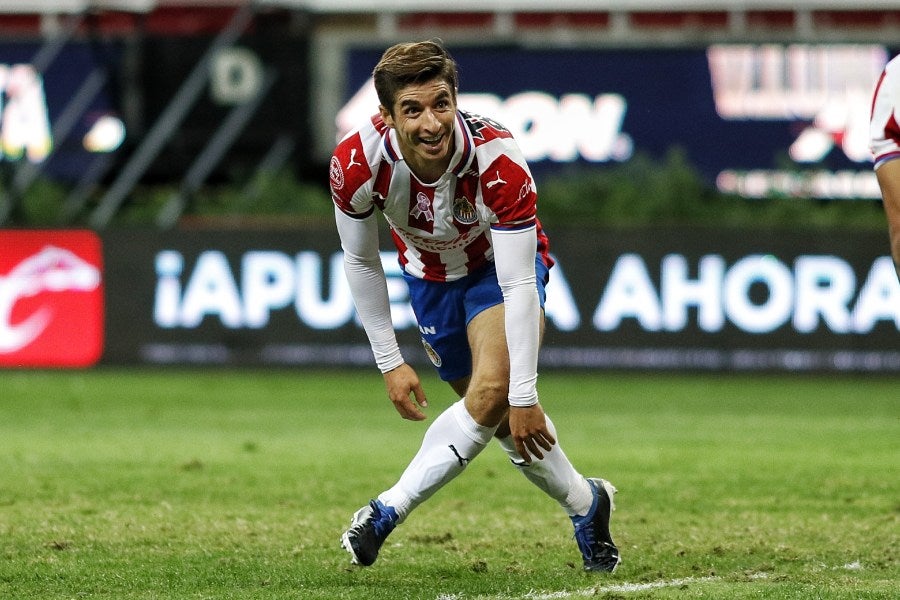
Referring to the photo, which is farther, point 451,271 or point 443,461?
point 451,271

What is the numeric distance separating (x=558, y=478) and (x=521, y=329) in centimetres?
82

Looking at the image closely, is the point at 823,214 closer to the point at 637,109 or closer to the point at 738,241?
the point at 738,241

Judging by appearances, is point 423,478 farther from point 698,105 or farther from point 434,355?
point 698,105

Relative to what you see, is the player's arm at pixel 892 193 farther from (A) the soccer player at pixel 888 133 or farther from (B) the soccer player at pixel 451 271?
(B) the soccer player at pixel 451 271

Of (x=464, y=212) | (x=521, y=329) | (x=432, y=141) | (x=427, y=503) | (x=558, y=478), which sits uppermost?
(x=432, y=141)

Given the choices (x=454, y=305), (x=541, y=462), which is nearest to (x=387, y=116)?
(x=454, y=305)

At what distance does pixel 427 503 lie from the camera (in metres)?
8.42

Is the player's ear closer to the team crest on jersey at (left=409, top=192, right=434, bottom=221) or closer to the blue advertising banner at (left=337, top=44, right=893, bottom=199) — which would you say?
the team crest on jersey at (left=409, top=192, right=434, bottom=221)

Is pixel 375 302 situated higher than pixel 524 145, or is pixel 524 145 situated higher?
pixel 375 302

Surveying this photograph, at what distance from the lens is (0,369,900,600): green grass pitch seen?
6184 millimetres

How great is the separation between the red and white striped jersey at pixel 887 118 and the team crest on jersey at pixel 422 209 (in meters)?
1.70

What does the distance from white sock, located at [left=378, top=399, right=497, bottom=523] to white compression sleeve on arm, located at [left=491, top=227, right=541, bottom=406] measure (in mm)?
322

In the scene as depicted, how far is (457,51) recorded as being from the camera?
19.8 metres

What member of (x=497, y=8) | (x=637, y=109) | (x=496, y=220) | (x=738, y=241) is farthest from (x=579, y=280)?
(x=496, y=220)
